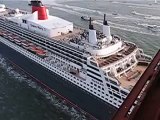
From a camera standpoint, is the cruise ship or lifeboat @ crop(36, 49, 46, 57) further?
lifeboat @ crop(36, 49, 46, 57)

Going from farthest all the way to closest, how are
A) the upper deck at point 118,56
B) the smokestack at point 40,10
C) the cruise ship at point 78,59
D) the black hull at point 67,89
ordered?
the smokestack at point 40,10 → the upper deck at point 118,56 → the black hull at point 67,89 → the cruise ship at point 78,59

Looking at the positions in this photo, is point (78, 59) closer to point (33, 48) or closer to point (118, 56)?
point (118, 56)

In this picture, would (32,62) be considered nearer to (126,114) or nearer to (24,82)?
(24,82)

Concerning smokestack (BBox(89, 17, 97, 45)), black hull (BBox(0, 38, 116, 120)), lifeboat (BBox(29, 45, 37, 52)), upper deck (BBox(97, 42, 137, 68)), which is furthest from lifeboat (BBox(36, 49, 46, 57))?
upper deck (BBox(97, 42, 137, 68))

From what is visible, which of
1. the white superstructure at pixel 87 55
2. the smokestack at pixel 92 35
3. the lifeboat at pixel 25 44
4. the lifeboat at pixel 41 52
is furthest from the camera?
the lifeboat at pixel 25 44

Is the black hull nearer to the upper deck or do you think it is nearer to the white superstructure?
the white superstructure

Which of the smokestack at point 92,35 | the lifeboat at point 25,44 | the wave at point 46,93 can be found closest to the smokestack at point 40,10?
the lifeboat at point 25,44

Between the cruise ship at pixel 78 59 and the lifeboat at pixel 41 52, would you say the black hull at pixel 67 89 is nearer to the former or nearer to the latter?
the cruise ship at pixel 78 59
